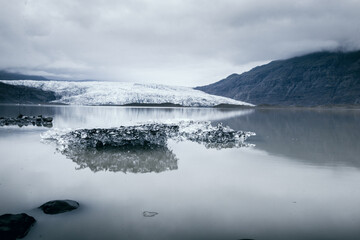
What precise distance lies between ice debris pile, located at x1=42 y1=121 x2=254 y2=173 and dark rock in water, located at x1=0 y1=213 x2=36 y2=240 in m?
3.35

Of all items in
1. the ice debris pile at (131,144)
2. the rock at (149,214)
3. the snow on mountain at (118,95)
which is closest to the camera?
the rock at (149,214)

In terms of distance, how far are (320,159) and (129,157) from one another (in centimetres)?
642

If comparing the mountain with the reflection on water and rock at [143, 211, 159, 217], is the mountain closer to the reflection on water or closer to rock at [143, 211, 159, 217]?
the reflection on water

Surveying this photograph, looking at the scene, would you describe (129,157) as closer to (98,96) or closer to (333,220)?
(333,220)

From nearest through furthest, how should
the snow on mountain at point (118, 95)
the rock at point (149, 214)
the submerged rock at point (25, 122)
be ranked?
1. the rock at point (149, 214)
2. the submerged rock at point (25, 122)
3. the snow on mountain at point (118, 95)

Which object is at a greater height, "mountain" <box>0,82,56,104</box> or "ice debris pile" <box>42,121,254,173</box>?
"mountain" <box>0,82,56,104</box>

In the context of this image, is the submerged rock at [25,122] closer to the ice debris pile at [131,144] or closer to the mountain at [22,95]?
the ice debris pile at [131,144]

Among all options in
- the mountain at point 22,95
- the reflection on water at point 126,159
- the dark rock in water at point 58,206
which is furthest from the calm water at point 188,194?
the mountain at point 22,95

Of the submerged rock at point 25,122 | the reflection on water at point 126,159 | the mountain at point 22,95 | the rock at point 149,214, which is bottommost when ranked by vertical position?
the rock at point 149,214

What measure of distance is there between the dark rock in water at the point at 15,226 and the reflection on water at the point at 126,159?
334 centimetres

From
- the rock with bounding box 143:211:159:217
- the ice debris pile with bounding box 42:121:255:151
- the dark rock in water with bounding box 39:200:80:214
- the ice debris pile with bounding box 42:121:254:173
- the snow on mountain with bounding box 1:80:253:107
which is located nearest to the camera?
the rock with bounding box 143:211:159:217

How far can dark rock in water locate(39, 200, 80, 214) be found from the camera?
198 inches

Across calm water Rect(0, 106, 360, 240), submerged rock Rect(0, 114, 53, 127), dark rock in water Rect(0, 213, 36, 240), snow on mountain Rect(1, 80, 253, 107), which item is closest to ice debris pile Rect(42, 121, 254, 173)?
calm water Rect(0, 106, 360, 240)

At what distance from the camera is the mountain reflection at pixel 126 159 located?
810 centimetres
